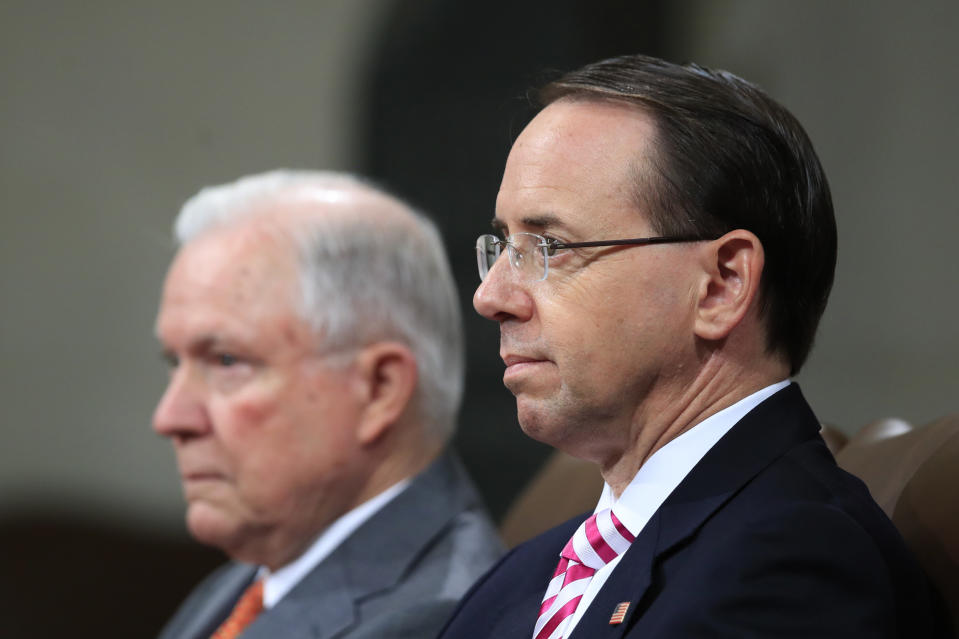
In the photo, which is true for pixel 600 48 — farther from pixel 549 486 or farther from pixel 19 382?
pixel 19 382

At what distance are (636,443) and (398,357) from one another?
110 cm

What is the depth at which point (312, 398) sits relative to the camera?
2.54 m

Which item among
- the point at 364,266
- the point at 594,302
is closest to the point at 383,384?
the point at 364,266

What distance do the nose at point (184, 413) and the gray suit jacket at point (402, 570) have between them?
444mm

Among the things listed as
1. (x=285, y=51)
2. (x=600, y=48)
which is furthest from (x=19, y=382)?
(x=600, y=48)

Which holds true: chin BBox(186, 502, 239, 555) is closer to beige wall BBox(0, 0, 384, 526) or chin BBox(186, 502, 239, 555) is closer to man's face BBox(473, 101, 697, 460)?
man's face BBox(473, 101, 697, 460)

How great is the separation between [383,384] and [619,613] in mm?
1302

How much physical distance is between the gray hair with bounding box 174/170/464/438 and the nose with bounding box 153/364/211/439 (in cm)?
32

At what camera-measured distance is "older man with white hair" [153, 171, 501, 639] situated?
2.52 meters

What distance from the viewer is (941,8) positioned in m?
3.59

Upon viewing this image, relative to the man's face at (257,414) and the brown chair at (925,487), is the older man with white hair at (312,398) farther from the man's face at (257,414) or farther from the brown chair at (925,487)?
the brown chair at (925,487)

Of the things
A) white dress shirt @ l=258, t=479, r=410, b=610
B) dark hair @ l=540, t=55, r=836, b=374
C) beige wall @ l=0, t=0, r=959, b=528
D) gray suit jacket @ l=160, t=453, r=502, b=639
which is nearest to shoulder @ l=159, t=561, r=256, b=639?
white dress shirt @ l=258, t=479, r=410, b=610

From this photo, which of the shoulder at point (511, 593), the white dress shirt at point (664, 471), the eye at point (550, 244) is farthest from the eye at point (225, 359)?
the white dress shirt at point (664, 471)

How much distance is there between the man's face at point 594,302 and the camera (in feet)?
5.15
